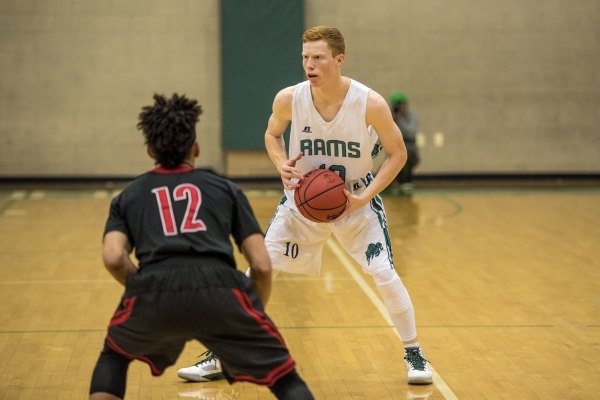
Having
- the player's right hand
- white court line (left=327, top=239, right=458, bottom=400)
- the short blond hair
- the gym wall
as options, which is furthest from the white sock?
the gym wall

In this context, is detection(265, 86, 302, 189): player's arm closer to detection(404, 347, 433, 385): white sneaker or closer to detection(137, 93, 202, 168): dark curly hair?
detection(404, 347, 433, 385): white sneaker

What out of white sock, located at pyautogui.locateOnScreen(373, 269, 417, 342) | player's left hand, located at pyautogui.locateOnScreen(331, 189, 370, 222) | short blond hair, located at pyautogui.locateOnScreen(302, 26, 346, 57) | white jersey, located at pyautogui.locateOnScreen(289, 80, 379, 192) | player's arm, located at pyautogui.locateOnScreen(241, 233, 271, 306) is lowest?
white sock, located at pyautogui.locateOnScreen(373, 269, 417, 342)

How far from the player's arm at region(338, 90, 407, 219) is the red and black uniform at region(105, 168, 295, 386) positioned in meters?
1.49

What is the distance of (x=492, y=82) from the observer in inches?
608

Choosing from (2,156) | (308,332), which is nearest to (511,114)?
(2,156)

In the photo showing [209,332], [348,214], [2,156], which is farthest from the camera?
[2,156]

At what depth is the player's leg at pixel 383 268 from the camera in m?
4.84

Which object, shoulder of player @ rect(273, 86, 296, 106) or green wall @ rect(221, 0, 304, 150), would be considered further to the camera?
green wall @ rect(221, 0, 304, 150)

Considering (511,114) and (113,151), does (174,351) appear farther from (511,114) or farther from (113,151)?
(511,114)

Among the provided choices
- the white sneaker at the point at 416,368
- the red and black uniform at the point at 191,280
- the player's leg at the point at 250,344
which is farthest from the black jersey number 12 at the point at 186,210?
the white sneaker at the point at 416,368

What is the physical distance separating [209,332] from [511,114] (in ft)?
43.3

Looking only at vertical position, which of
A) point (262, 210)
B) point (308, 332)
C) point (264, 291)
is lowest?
point (262, 210)

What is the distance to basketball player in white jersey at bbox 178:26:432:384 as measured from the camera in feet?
15.5

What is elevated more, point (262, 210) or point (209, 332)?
point (209, 332)
